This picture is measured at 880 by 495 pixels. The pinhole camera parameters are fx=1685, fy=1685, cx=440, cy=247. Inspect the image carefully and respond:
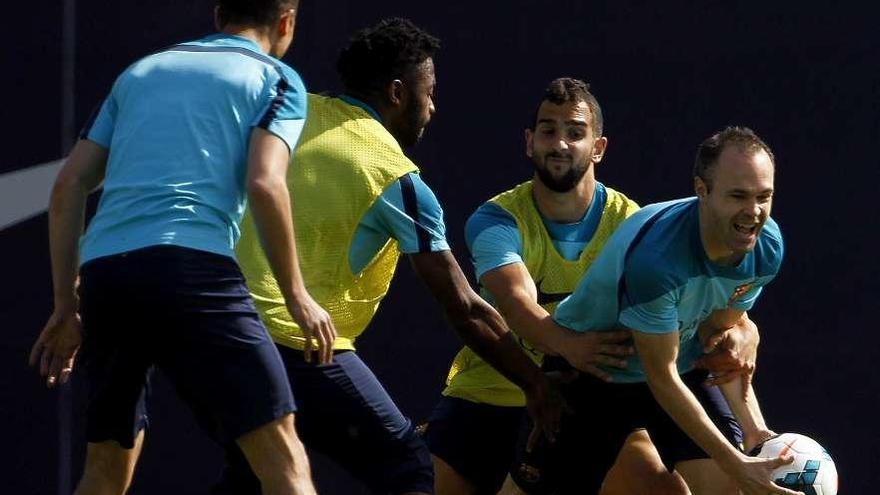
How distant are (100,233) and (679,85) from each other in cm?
294

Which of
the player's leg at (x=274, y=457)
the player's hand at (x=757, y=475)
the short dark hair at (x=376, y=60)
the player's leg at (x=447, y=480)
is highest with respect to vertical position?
the short dark hair at (x=376, y=60)

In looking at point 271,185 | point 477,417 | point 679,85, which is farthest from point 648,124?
point 271,185

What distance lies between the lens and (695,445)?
5148mm

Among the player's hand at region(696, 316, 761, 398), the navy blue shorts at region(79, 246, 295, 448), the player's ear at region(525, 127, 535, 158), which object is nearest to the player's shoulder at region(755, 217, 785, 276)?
the player's hand at region(696, 316, 761, 398)

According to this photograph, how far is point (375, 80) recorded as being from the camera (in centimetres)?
472

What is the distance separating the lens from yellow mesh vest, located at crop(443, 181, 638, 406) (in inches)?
211

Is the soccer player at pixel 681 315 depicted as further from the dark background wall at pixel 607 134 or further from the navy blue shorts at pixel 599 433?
the dark background wall at pixel 607 134

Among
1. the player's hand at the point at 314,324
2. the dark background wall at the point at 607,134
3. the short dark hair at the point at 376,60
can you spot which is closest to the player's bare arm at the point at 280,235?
the player's hand at the point at 314,324

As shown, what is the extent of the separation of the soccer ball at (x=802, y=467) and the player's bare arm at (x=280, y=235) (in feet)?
5.35

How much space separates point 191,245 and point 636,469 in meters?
2.22

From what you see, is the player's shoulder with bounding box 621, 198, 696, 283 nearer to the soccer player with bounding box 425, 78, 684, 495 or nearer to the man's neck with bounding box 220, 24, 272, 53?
the soccer player with bounding box 425, 78, 684, 495

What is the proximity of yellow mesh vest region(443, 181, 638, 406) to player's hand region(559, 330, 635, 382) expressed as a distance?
42cm

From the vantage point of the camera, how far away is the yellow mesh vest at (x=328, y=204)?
14.3 feet

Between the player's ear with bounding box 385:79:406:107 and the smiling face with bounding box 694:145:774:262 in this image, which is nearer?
the smiling face with bounding box 694:145:774:262
